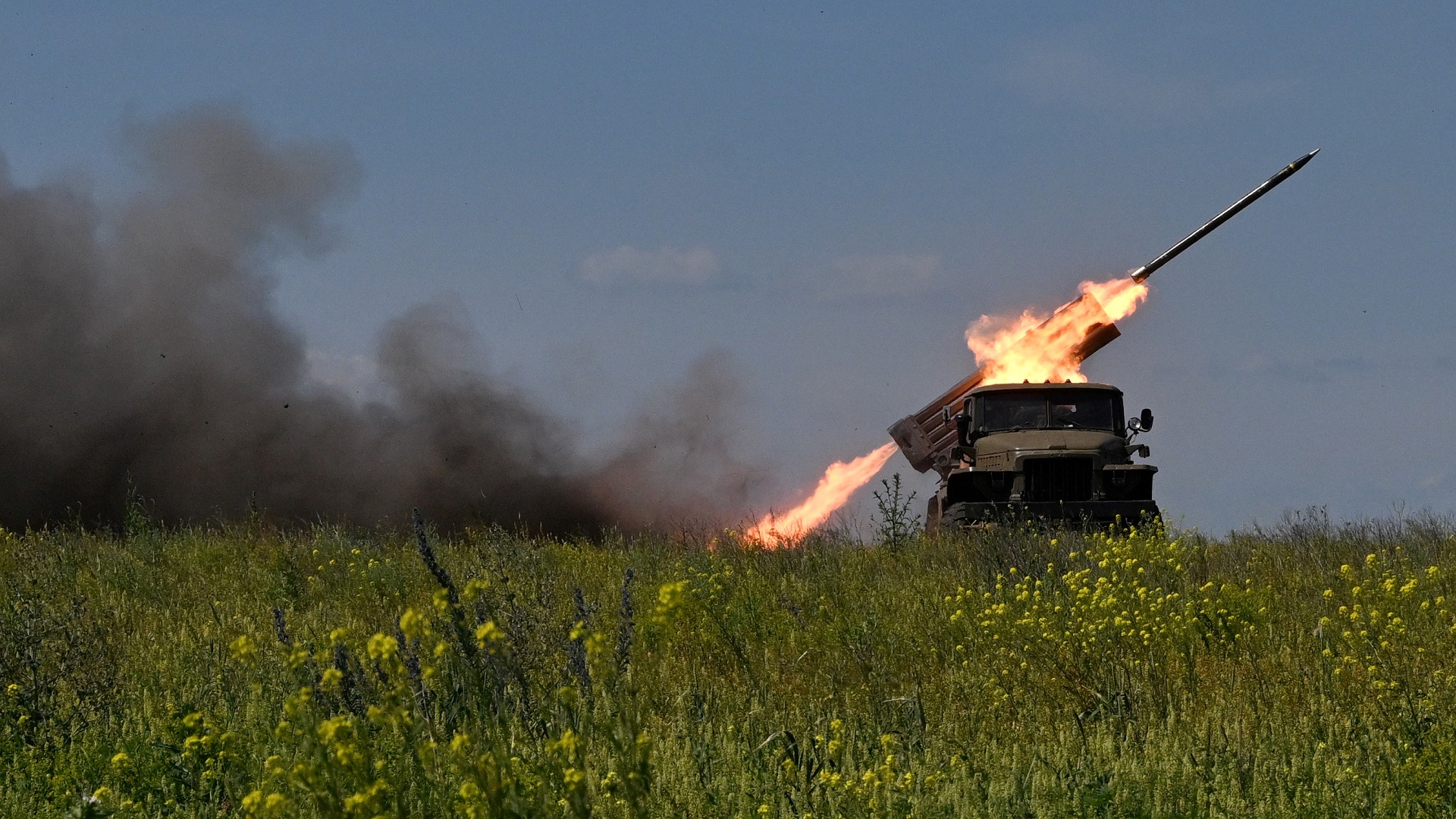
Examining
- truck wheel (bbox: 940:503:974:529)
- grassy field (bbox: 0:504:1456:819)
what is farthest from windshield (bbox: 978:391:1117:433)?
grassy field (bbox: 0:504:1456:819)

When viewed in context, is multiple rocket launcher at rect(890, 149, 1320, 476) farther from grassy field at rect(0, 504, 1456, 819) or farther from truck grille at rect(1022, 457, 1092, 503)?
grassy field at rect(0, 504, 1456, 819)

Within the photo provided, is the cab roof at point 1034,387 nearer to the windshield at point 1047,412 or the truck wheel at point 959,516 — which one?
the windshield at point 1047,412

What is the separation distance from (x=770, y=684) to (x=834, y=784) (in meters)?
3.36

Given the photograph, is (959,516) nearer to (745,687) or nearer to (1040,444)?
(1040,444)

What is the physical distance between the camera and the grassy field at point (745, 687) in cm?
463

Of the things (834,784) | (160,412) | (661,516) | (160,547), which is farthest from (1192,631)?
(160,412)

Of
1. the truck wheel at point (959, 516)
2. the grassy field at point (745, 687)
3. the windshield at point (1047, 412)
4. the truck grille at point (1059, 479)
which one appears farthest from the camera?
the windshield at point (1047, 412)

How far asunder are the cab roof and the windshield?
0.08 metres

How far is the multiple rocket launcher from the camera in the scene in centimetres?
2023

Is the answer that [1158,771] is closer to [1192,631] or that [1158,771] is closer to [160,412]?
[1192,631]

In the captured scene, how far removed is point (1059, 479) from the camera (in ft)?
60.2

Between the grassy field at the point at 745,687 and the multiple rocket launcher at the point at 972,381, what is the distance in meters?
7.15

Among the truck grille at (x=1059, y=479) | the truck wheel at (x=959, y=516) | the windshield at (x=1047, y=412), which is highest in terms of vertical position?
the windshield at (x=1047, y=412)

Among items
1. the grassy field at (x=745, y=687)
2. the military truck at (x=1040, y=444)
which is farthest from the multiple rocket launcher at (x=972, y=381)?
the grassy field at (x=745, y=687)
